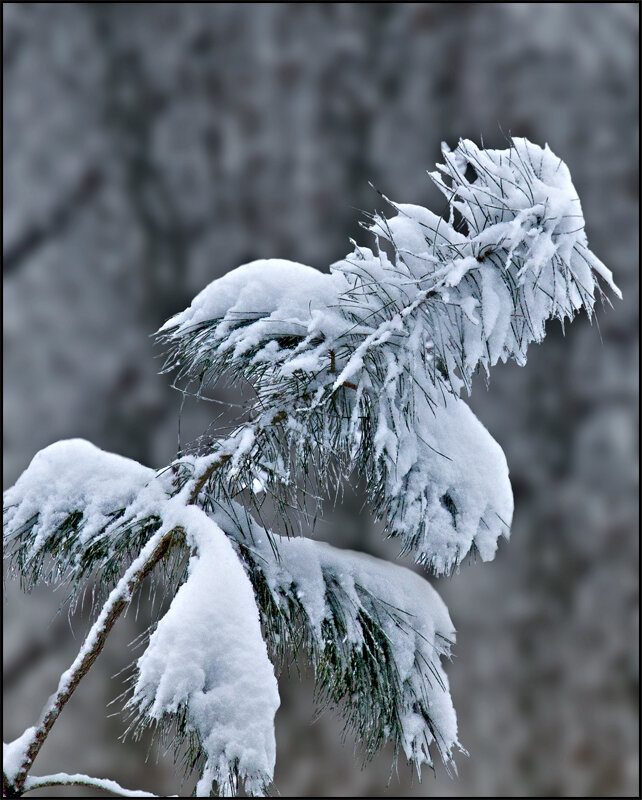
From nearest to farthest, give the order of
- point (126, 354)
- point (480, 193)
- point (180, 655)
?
point (180, 655), point (480, 193), point (126, 354)

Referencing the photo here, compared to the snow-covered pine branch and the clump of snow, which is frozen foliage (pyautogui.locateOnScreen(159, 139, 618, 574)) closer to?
the snow-covered pine branch

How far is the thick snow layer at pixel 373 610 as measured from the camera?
624 mm

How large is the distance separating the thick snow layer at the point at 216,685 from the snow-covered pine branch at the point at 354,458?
0.02 m

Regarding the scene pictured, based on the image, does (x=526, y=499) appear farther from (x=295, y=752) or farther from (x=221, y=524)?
(x=221, y=524)

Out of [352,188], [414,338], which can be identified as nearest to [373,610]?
[414,338]

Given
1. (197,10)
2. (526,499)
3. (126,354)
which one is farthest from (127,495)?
(197,10)

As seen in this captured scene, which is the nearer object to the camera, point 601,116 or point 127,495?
point 127,495

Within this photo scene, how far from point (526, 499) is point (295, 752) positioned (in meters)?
1.26

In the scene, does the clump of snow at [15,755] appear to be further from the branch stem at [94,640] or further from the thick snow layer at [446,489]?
the thick snow layer at [446,489]

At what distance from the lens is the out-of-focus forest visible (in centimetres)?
287

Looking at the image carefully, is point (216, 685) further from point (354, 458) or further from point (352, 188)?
point (352, 188)

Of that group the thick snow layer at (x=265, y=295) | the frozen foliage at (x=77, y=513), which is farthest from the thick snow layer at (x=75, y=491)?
the thick snow layer at (x=265, y=295)

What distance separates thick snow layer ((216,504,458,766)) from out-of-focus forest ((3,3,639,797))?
87.8 inches

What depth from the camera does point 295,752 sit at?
113 inches
